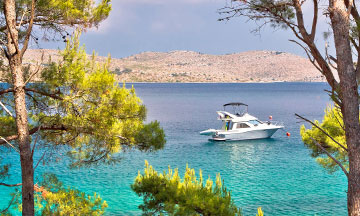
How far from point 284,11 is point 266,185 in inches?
644

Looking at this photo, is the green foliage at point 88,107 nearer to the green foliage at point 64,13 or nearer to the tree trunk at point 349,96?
the green foliage at point 64,13

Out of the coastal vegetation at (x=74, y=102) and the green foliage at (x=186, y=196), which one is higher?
the coastal vegetation at (x=74, y=102)

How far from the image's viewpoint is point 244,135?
119ft

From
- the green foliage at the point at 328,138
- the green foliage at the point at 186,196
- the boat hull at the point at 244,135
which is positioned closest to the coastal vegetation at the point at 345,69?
the green foliage at the point at 186,196

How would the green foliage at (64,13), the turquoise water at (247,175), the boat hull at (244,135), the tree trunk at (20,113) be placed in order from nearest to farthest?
the tree trunk at (20,113)
the green foliage at (64,13)
the turquoise water at (247,175)
the boat hull at (244,135)

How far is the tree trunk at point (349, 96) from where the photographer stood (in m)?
4.86

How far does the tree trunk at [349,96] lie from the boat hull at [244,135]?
3077 centimetres

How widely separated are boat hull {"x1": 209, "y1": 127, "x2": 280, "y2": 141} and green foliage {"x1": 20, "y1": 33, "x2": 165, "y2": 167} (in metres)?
27.1

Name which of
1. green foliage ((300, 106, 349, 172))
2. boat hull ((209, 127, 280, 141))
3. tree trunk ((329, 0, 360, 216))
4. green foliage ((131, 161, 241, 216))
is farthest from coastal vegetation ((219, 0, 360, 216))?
boat hull ((209, 127, 280, 141))

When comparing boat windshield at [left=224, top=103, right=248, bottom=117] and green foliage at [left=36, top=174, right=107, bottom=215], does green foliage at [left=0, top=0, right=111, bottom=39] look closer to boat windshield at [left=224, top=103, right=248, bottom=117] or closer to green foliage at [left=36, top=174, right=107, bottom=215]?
green foliage at [left=36, top=174, right=107, bottom=215]

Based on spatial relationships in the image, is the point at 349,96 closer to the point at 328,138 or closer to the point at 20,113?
the point at 20,113

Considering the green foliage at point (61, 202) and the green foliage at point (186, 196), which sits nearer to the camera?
the green foliage at point (61, 202)

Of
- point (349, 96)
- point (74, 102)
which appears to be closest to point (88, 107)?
point (74, 102)

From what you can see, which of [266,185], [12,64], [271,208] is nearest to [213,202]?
Answer: [12,64]
